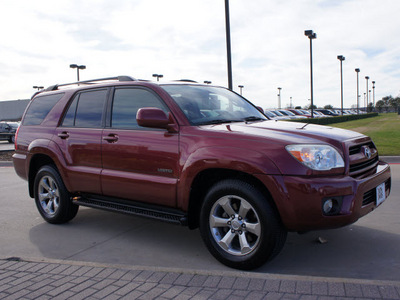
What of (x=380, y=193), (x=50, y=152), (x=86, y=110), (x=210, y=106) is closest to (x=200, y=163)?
(x=210, y=106)

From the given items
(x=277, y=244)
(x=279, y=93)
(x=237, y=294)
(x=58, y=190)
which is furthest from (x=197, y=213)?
(x=279, y=93)

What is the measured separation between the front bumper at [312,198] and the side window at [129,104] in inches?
66.7

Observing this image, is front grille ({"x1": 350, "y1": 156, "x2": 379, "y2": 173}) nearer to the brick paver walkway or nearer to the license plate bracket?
the license plate bracket

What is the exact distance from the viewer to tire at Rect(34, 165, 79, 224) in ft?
18.7

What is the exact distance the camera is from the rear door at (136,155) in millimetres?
4414

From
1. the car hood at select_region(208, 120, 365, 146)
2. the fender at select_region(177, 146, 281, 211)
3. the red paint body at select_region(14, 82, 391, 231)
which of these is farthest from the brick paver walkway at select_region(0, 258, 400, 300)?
the car hood at select_region(208, 120, 365, 146)

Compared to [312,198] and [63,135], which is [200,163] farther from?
[63,135]

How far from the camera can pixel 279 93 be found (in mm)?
103812

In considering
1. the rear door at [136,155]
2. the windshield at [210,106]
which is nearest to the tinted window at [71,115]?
the rear door at [136,155]

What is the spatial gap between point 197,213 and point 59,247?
5.53 feet

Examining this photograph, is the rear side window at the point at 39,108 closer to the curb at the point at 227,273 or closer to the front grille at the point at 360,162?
the curb at the point at 227,273

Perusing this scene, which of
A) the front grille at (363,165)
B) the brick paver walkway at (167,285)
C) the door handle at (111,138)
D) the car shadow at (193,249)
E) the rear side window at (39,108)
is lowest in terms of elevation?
the car shadow at (193,249)

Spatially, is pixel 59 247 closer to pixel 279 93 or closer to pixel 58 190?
pixel 58 190

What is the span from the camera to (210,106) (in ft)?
16.0
